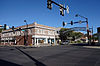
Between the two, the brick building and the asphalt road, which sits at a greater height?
the brick building

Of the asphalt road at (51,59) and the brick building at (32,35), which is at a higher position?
the brick building at (32,35)

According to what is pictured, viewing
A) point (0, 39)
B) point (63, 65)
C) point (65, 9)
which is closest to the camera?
point (63, 65)

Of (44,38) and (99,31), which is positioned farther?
(44,38)

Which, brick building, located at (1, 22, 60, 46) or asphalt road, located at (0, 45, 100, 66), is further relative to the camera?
brick building, located at (1, 22, 60, 46)

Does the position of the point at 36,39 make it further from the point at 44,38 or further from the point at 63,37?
the point at 63,37

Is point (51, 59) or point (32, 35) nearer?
point (51, 59)

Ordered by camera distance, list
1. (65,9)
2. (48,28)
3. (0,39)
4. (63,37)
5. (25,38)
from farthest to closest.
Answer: (63,37) < (0,39) < (48,28) < (25,38) < (65,9)

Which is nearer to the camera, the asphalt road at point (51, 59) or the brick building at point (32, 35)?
the asphalt road at point (51, 59)

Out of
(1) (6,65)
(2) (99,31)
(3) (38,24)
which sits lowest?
(1) (6,65)

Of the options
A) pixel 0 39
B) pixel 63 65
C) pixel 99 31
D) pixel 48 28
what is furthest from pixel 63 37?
pixel 63 65

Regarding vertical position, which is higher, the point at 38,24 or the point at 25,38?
the point at 38,24

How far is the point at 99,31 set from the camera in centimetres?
3409

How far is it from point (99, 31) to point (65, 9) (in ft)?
86.2

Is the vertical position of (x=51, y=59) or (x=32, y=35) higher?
(x=32, y=35)
